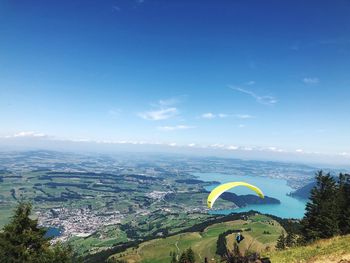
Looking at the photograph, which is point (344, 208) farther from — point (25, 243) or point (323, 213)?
point (25, 243)

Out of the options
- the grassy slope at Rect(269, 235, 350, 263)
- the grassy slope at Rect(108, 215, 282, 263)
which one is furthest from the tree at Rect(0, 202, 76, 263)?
the grassy slope at Rect(108, 215, 282, 263)

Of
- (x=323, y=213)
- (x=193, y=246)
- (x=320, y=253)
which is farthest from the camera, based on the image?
(x=193, y=246)

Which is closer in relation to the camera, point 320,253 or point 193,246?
point 320,253

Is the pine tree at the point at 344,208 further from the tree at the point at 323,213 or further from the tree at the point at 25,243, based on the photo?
the tree at the point at 25,243

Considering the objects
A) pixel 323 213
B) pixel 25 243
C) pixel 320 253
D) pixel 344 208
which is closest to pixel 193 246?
pixel 344 208

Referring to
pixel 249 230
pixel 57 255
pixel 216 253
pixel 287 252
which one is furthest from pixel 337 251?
pixel 249 230
